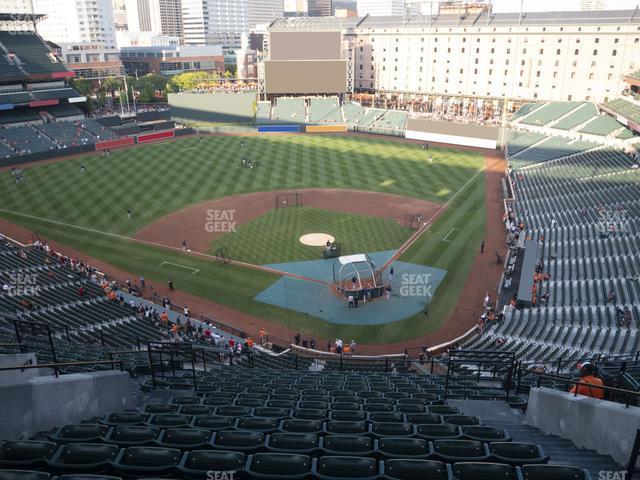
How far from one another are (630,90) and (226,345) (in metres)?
63.9

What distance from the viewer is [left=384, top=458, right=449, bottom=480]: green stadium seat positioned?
5430 mm

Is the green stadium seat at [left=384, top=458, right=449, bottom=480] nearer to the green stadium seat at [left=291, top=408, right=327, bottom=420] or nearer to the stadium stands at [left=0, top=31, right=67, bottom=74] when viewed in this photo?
the green stadium seat at [left=291, top=408, right=327, bottom=420]

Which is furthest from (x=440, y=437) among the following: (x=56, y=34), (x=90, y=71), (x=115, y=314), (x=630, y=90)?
(x=56, y=34)

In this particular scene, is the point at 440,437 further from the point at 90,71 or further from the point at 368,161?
the point at 90,71

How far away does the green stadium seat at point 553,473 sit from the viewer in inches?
211

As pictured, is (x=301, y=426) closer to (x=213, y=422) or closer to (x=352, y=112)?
(x=213, y=422)

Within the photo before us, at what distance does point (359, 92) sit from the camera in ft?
338

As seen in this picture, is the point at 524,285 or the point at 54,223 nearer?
the point at 524,285

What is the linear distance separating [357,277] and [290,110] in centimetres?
5818

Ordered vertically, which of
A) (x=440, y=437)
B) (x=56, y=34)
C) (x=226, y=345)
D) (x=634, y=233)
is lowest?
(x=226, y=345)

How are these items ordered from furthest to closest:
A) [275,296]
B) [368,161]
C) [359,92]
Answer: [359,92]
[368,161]
[275,296]

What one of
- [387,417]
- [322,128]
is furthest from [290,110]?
[387,417]

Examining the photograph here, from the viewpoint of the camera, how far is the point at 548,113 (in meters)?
69.0

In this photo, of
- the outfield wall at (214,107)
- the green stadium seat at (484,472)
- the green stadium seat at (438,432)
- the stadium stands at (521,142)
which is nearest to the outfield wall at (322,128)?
the outfield wall at (214,107)
